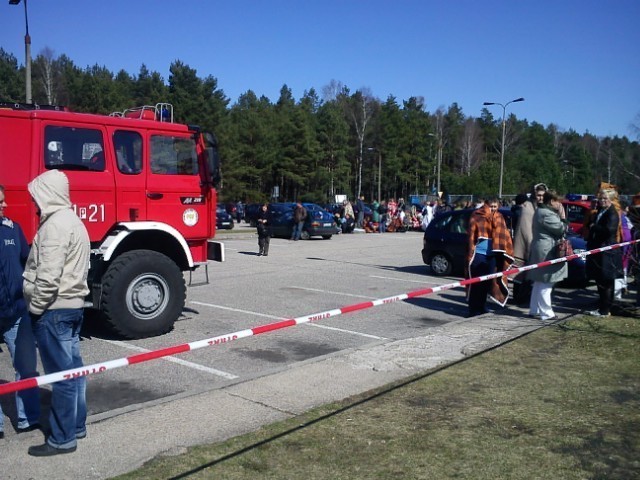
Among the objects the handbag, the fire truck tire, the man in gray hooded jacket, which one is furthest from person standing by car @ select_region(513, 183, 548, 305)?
the man in gray hooded jacket

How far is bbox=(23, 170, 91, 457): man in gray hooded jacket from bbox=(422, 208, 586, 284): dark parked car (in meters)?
10.6

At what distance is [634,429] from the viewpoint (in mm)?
4828

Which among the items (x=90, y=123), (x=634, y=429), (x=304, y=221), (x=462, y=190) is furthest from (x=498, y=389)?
(x=462, y=190)

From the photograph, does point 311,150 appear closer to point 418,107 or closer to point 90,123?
point 418,107

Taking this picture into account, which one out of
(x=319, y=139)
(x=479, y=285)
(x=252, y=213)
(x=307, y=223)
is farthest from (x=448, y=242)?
(x=319, y=139)

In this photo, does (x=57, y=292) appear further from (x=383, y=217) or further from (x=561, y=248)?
(x=383, y=217)

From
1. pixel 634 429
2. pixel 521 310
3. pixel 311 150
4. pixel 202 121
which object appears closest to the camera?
pixel 634 429

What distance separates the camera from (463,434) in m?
4.73

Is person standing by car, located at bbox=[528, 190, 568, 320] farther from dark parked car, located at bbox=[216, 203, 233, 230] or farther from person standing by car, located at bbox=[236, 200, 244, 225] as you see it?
person standing by car, located at bbox=[236, 200, 244, 225]

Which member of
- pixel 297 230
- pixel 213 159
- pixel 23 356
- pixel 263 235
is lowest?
pixel 23 356

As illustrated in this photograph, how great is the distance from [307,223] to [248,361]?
1936cm

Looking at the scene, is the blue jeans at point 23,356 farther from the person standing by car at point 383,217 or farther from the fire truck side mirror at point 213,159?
the person standing by car at point 383,217

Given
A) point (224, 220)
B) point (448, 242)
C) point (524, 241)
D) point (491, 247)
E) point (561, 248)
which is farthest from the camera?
point (224, 220)

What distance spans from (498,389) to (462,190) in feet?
191
